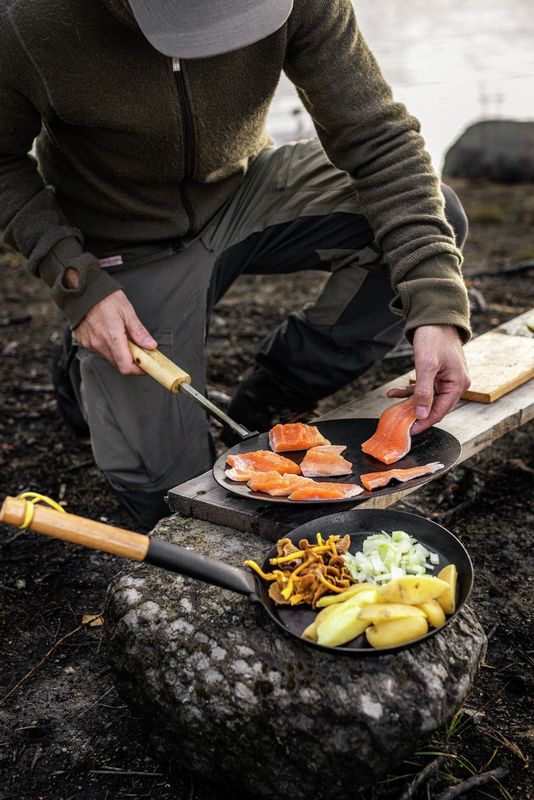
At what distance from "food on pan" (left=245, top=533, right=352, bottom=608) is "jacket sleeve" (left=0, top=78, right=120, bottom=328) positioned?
1377mm

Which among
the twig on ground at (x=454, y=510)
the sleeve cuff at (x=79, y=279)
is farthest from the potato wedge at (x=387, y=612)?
the sleeve cuff at (x=79, y=279)

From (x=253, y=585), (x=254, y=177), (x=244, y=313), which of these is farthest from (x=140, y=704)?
(x=244, y=313)

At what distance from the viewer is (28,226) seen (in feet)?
11.0

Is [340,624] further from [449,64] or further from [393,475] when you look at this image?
[449,64]

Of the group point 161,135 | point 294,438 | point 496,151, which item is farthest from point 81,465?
point 496,151

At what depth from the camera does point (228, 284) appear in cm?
409

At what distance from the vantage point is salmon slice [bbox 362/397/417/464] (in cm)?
285

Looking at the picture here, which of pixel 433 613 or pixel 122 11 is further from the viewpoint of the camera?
pixel 122 11

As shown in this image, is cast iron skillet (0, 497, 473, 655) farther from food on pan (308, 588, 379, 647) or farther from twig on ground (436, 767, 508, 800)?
twig on ground (436, 767, 508, 800)

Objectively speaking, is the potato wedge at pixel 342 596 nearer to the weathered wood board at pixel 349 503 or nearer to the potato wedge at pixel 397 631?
the potato wedge at pixel 397 631

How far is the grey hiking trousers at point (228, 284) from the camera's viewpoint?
3619 mm

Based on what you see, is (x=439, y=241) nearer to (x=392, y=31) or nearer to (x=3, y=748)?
(x=3, y=748)

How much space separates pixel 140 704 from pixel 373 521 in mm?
866

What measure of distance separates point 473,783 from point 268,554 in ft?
2.74
